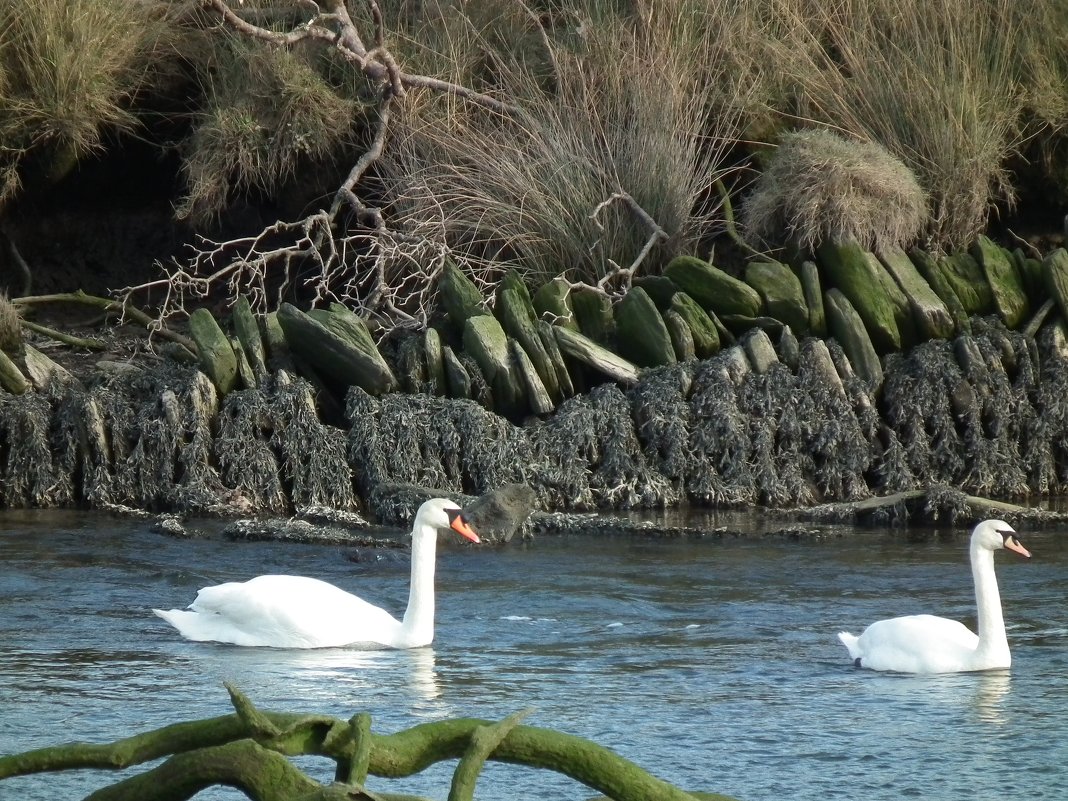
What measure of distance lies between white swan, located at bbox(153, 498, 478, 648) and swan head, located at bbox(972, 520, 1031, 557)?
253 cm

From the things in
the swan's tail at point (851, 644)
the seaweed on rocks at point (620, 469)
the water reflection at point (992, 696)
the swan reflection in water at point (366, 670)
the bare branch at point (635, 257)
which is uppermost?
the bare branch at point (635, 257)

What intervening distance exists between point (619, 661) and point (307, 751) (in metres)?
5.16

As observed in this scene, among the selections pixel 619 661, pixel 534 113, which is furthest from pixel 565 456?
pixel 619 661

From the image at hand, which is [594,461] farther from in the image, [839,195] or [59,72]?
[59,72]

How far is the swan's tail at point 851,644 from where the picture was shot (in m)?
7.13

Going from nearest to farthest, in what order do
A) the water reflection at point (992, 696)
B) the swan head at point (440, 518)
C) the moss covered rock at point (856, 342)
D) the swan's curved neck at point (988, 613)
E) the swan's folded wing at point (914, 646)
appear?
1. the water reflection at point (992, 696)
2. the swan's folded wing at point (914, 646)
3. the swan's curved neck at point (988, 613)
4. the swan head at point (440, 518)
5. the moss covered rock at point (856, 342)

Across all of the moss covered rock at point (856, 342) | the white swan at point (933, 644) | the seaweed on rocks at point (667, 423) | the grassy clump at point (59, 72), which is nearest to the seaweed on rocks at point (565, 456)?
the seaweed on rocks at point (667, 423)

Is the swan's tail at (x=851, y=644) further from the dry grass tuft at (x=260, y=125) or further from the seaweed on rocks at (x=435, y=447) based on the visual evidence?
the dry grass tuft at (x=260, y=125)

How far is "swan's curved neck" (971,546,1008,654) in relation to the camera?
23.4ft

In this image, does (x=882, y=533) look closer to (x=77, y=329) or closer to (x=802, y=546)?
(x=802, y=546)

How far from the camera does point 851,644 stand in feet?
23.6

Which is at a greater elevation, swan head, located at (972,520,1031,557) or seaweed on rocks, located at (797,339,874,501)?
seaweed on rocks, located at (797,339,874,501)

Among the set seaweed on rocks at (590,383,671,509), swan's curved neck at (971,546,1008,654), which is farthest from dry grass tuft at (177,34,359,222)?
swan's curved neck at (971,546,1008,654)

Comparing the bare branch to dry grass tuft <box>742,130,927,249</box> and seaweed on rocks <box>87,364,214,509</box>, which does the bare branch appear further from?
seaweed on rocks <box>87,364,214,509</box>
